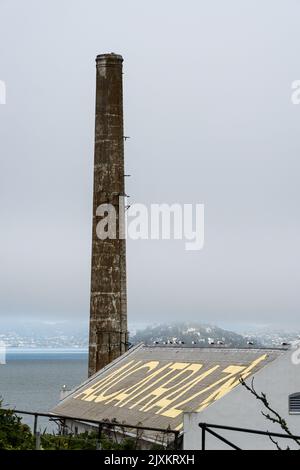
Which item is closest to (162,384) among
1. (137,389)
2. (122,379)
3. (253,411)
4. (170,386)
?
(170,386)

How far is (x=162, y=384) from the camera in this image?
40.3m

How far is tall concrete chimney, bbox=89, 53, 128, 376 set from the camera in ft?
186

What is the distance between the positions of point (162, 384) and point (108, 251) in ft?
56.6

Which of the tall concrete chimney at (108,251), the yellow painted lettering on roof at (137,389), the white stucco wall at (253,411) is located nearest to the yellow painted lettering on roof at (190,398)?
the white stucco wall at (253,411)

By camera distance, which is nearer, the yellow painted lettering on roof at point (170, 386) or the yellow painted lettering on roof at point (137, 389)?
the yellow painted lettering on roof at point (170, 386)

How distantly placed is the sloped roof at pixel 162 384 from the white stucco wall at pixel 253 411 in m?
0.86

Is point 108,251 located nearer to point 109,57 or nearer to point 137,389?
point 109,57

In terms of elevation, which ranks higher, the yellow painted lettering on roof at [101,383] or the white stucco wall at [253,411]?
the yellow painted lettering on roof at [101,383]

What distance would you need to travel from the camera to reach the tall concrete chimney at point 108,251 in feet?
186

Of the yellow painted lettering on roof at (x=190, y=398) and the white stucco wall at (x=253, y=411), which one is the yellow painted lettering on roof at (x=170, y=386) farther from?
the white stucco wall at (x=253, y=411)

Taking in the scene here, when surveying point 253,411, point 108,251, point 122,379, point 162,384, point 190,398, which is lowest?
point 253,411

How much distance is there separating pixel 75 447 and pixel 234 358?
10.4m

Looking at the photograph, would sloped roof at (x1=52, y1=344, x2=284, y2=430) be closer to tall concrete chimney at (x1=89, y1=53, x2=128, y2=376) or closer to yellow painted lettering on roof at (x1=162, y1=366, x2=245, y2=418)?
yellow painted lettering on roof at (x1=162, y1=366, x2=245, y2=418)

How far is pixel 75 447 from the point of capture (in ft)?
97.5
